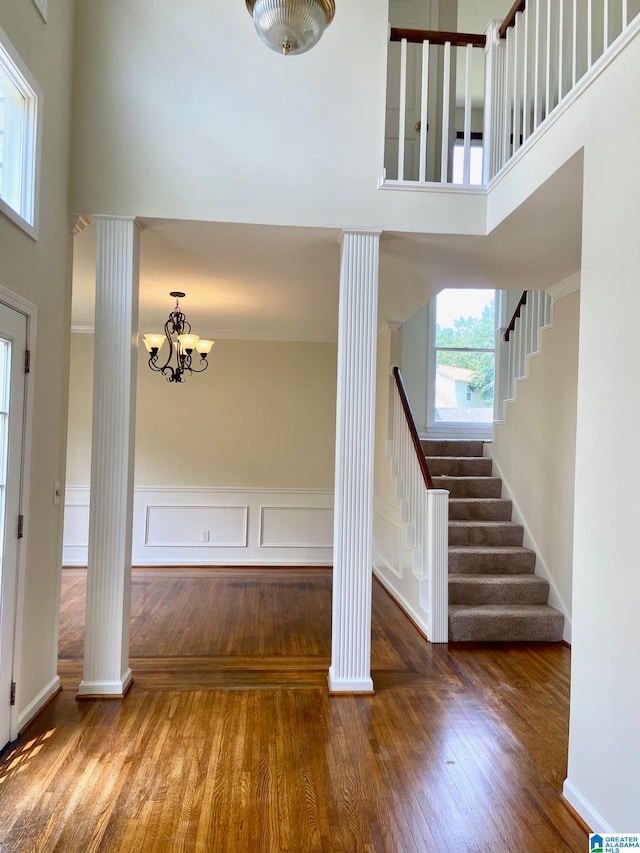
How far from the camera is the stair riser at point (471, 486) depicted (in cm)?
540

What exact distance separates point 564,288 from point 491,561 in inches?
89.7

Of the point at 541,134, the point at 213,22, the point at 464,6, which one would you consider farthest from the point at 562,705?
the point at 464,6

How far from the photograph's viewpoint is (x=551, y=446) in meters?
4.58

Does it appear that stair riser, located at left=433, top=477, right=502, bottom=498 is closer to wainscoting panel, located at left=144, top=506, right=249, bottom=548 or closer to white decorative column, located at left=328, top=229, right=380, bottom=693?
white decorative column, located at left=328, top=229, right=380, bottom=693

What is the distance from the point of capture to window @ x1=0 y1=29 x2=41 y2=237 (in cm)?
259

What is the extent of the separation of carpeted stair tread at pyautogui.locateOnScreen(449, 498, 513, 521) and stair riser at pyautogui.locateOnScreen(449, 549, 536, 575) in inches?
19.9

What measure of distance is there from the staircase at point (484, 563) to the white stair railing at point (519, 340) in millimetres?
680

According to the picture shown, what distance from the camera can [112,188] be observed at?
3.23m

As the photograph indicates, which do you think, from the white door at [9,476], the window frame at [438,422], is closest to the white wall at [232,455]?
the window frame at [438,422]

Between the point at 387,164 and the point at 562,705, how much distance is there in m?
4.53

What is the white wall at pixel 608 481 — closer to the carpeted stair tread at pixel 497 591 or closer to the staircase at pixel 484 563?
the staircase at pixel 484 563

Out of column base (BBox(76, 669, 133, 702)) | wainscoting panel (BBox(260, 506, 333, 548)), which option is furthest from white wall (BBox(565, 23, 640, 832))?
wainscoting panel (BBox(260, 506, 333, 548))

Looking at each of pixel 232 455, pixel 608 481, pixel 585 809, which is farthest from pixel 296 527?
pixel 608 481

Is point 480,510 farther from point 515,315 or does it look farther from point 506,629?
point 515,315
